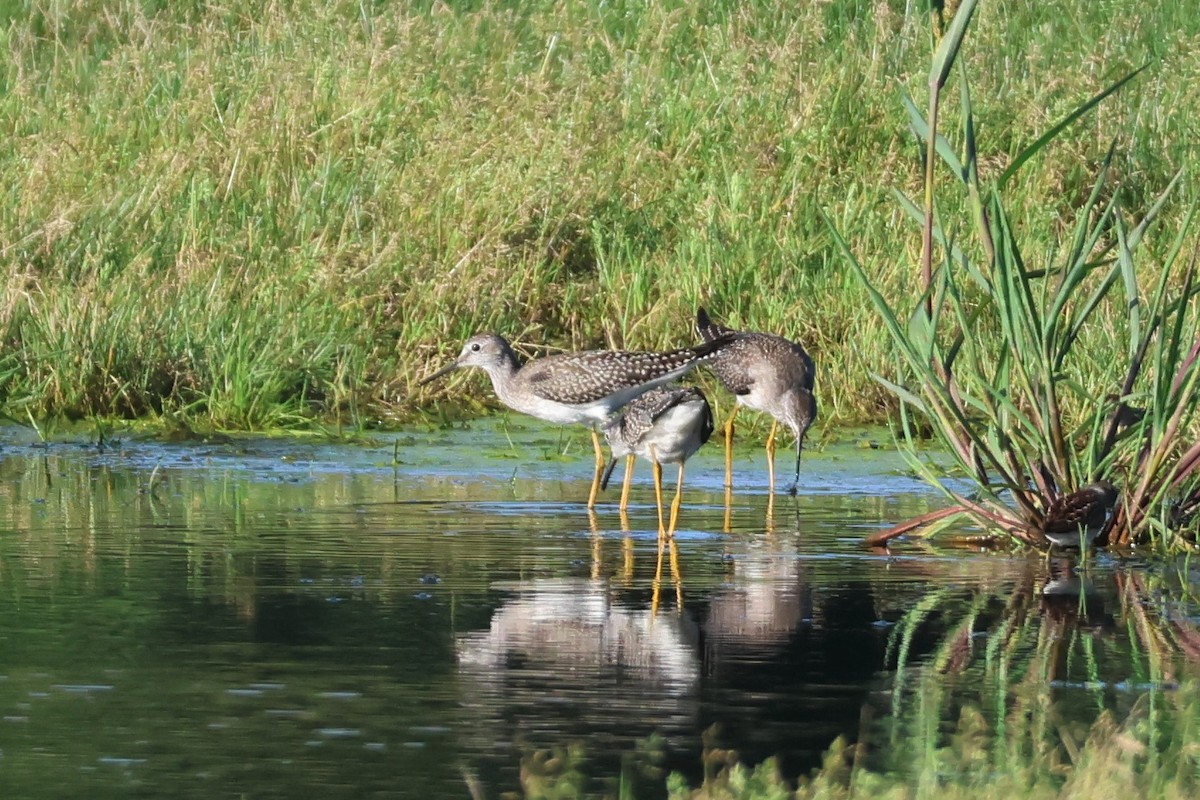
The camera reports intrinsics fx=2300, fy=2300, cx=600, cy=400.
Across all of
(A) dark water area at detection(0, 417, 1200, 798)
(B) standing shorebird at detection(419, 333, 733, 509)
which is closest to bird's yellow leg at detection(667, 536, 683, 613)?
(A) dark water area at detection(0, 417, 1200, 798)

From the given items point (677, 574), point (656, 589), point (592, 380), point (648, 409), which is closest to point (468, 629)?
point (656, 589)

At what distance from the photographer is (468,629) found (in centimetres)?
680

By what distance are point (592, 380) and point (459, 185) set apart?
8.68ft

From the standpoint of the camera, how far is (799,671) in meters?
6.30

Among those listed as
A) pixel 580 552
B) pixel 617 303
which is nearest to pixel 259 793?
pixel 580 552

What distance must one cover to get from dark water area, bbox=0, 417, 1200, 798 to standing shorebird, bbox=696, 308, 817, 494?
93 centimetres

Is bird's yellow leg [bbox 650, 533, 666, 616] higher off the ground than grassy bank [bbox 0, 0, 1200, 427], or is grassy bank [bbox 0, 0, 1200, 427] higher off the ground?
grassy bank [bbox 0, 0, 1200, 427]

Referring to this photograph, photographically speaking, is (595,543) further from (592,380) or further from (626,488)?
(592,380)

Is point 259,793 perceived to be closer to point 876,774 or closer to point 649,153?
point 876,774

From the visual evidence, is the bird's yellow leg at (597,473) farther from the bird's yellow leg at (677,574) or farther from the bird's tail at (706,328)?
the bird's yellow leg at (677,574)

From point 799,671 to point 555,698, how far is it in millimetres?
803

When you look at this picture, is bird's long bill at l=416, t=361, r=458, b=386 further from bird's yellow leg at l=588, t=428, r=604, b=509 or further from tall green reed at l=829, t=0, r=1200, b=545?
tall green reed at l=829, t=0, r=1200, b=545

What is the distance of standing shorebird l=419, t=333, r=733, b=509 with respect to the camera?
1175 cm

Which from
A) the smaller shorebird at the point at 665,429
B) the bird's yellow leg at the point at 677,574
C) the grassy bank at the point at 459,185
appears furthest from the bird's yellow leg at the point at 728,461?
the bird's yellow leg at the point at 677,574
